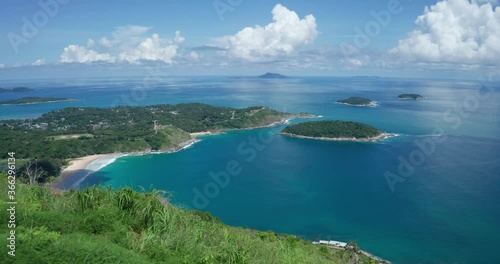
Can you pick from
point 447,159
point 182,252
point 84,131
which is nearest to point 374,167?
point 447,159

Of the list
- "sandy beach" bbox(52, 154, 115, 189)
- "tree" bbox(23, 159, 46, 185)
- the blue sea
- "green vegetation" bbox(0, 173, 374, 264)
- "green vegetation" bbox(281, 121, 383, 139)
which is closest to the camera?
"green vegetation" bbox(0, 173, 374, 264)

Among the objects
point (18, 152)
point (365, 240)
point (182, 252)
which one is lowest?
point (365, 240)

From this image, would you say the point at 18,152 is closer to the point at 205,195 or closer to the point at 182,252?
the point at 205,195

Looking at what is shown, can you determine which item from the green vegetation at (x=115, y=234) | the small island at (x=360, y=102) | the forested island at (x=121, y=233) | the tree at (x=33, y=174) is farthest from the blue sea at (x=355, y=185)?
the small island at (x=360, y=102)

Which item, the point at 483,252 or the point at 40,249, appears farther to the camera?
the point at 483,252

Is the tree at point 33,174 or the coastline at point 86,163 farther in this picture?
the coastline at point 86,163

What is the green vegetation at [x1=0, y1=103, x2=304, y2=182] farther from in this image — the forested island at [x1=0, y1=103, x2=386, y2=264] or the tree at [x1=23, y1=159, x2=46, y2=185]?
the forested island at [x1=0, y1=103, x2=386, y2=264]

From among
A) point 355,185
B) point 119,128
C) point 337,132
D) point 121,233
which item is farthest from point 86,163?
point 121,233

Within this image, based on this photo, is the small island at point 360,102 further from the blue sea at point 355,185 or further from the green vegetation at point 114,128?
the blue sea at point 355,185

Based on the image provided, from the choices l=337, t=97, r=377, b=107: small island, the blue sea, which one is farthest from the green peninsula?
l=337, t=97, r=377, b=107: small island
